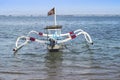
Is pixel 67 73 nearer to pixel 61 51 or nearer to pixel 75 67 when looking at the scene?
pixel 75 67

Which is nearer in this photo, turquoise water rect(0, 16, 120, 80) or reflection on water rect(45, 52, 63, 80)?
turquoise water rect(0, 16, 120, 80)

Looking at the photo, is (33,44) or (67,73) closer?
(67,73)

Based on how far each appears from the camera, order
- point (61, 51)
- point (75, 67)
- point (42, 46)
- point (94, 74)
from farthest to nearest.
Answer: point (42, 46) → point (61, 51) → point (75, 67) → point (94, 74)

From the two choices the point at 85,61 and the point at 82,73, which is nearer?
the point at 82,73

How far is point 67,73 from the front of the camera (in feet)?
57.8

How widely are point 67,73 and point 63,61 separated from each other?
4361 millimetres

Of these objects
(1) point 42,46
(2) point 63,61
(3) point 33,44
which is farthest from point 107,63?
(3) point 33,44

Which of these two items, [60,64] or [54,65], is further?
[60,64]

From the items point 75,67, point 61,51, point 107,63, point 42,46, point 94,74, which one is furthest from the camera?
point 42,46

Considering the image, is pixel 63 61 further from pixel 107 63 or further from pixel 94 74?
pixel 94 74

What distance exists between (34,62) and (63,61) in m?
1.94

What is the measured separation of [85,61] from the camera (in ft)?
71.4

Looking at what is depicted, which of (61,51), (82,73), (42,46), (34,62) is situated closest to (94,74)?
(82,73)

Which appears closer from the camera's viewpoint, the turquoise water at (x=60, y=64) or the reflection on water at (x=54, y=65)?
the turquoise water at (x=60, y=64)
